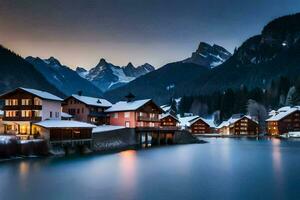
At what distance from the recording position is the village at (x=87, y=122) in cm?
6488

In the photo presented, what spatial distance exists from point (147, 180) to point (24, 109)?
3986cm

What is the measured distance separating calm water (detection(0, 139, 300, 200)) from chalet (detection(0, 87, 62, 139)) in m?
17.7

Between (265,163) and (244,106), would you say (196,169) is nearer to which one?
(265,163)

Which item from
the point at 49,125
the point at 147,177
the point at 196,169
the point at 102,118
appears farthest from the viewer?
the point at 102,118

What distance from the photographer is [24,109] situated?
7000 cm

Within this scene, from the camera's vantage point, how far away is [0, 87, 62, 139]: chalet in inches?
2697

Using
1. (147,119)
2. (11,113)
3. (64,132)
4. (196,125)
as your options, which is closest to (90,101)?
(147,119)

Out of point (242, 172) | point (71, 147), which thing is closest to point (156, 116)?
point (71, 147)

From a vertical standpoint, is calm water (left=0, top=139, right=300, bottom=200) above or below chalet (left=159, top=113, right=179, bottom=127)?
below

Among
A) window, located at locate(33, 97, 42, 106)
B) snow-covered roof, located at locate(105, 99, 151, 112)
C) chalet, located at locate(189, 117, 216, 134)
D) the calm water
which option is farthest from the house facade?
chalet, located at locate(189, 117, 216, 134)

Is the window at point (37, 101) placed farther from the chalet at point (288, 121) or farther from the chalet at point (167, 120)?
the chalet at point (288, 121)

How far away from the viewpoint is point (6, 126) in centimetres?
6988

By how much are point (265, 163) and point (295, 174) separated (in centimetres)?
1130

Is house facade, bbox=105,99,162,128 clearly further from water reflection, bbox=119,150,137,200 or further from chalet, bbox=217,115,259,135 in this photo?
chalet, bbox=217,115,259,135
